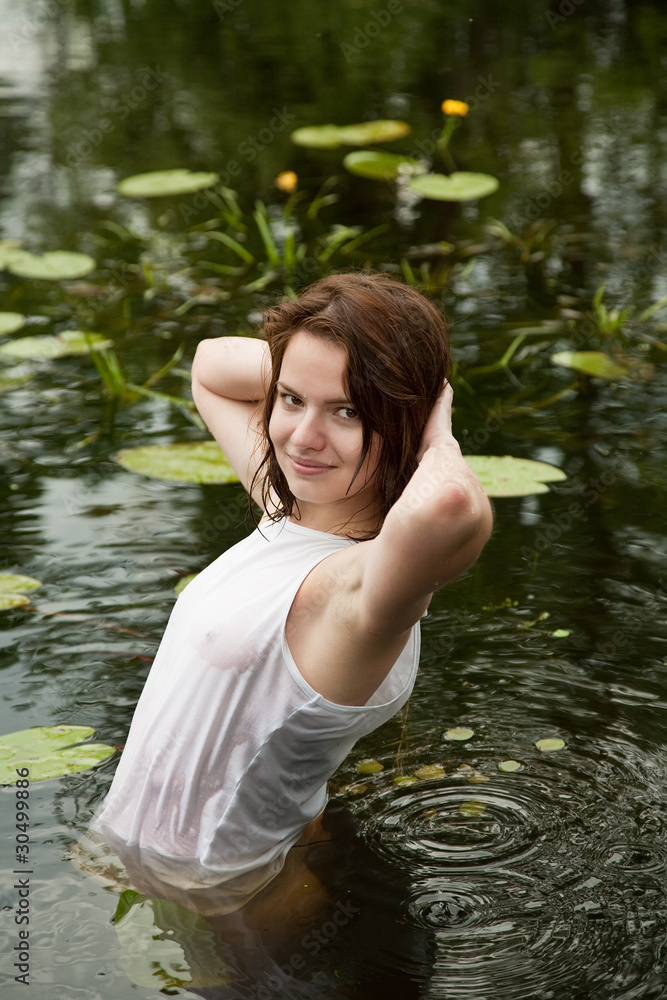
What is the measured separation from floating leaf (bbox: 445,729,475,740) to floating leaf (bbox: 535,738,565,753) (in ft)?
0.44

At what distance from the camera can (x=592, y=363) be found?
4.01m

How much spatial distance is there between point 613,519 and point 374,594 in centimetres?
193

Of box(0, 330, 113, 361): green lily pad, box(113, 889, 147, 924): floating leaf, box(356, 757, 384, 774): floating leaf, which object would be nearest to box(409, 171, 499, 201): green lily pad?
box(0, 330, 113, 361): green lily pad

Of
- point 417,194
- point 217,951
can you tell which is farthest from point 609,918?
point 417,194

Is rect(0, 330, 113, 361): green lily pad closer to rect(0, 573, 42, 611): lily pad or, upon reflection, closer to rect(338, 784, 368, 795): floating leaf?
rect(0, 573, 42, 611): lily pad

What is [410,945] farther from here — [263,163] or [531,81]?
[531,81]

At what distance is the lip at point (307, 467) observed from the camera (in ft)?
5.12

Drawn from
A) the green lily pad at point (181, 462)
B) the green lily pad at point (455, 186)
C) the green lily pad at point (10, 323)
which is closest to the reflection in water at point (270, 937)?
the green lily pad at point (181, 462)

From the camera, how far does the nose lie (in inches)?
60.1

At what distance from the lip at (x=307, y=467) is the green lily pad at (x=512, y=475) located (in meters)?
1.62

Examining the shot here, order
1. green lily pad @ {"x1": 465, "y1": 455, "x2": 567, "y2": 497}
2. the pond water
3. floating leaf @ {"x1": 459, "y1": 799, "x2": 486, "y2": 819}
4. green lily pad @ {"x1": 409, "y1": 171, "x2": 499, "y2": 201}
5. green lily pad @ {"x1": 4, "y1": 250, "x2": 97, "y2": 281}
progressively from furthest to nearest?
green lily pad @ {"x1": 409, "y1": 171, "x2": 499, "y2": 201}, green lily pad @ {"x1": 4, "y1": 250, "x2": 97, "y2": 281}, green lily pad @ {"x1": 465, "y1": 455, "x2": 567, "y2": 497}, floating leaf @ {"x1": 459, "y1": 799, "x2": 486, "y2": 819}, the pond water

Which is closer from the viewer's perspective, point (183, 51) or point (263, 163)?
point (263, 163)

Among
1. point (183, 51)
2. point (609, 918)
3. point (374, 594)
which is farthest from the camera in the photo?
point (183, 51)

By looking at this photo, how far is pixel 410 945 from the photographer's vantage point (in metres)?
1.84
